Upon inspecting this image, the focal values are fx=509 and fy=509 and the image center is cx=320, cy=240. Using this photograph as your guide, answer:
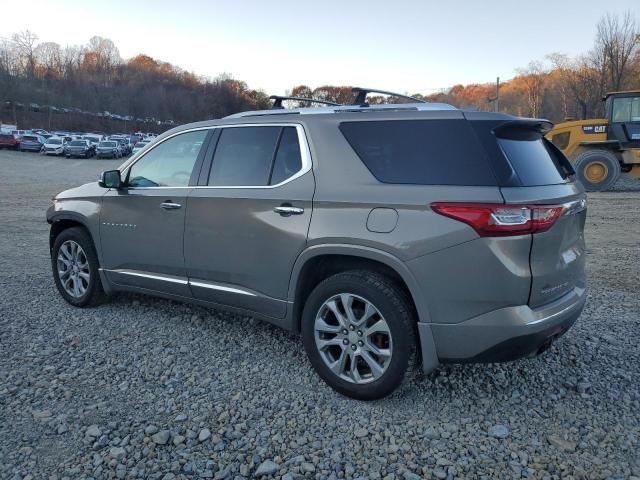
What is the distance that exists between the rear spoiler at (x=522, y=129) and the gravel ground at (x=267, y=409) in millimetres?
1630

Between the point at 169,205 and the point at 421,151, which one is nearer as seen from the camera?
the point at 421,151

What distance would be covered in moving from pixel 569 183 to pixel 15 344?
168 inches

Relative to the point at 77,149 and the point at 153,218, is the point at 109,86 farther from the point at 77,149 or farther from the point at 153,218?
the point at 153,218

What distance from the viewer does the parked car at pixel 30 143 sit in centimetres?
3988

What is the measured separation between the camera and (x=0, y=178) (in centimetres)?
2197

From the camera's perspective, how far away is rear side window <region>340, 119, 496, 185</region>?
2861mm

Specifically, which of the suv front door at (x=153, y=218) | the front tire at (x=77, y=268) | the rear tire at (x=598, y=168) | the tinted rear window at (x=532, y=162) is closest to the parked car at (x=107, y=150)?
the rear tire at (x=598, y=168)

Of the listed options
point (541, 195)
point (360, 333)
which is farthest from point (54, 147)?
point (541, 195)

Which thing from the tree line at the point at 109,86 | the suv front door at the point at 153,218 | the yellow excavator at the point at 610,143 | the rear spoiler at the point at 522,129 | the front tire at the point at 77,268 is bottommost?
→ the front tire at the point at 77,268

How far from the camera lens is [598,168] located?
49.3 ft

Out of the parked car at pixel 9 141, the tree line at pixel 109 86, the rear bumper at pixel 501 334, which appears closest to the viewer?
the rear bumper at pixel 501 334

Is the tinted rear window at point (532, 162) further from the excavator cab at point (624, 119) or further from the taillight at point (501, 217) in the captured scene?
the excavator cab at point (624, 119)

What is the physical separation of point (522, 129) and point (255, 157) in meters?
1.85

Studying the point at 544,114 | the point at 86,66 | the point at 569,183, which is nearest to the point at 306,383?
the point at 569,183
